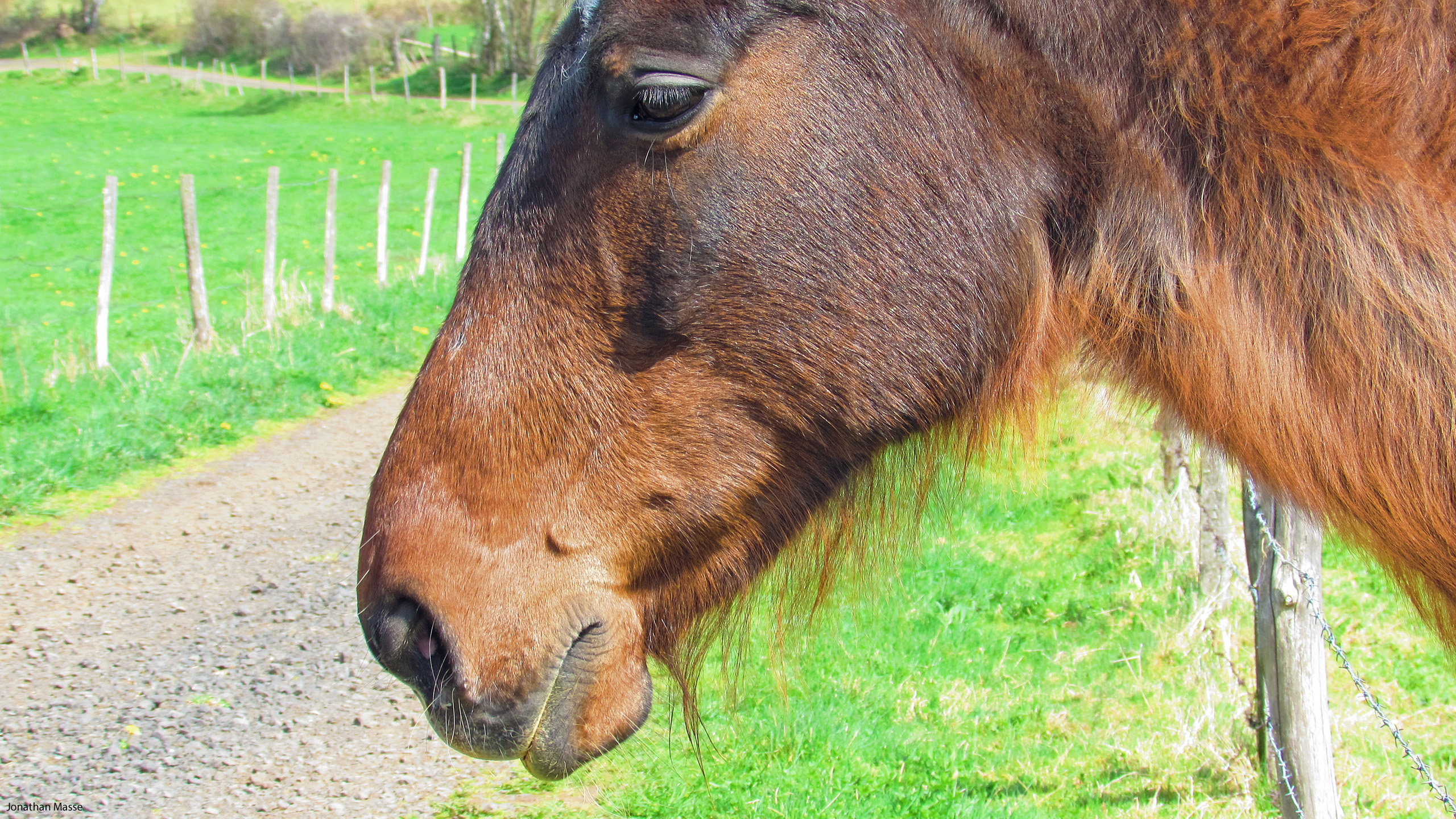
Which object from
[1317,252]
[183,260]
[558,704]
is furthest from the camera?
[183,260]

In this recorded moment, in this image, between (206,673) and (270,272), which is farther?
(270,272)

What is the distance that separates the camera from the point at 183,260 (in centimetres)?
1862

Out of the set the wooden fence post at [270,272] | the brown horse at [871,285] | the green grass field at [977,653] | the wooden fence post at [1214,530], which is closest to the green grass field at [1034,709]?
the green grass field at [977,653]

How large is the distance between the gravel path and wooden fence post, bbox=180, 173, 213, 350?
142 inches

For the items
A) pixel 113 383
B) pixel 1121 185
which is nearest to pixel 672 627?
pixel 1121 185

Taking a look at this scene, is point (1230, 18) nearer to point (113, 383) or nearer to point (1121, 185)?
point (1121, 185)

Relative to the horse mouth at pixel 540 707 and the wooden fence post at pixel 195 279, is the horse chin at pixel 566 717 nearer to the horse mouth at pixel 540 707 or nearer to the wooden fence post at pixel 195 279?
the horse mouth at pixel 540 707

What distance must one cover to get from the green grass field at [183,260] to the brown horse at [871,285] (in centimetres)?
648

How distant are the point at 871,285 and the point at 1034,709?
11.0ft

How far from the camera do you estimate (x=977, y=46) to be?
4.94 feet

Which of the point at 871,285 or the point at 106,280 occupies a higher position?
the point at 871,285

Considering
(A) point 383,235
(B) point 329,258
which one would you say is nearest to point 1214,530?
(B) point 329,258

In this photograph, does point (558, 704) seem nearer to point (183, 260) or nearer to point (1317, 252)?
point (1317, 252)

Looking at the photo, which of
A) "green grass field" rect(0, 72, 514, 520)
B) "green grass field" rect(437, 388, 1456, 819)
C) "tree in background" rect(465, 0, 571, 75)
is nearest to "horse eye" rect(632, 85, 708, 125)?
"green grass field" rect(437, 388, 1456, 819)
